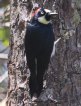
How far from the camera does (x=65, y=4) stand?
3105 mm

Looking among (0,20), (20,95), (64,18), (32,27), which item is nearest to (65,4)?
(64,18)

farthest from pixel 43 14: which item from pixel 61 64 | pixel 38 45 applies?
pixel 61 64

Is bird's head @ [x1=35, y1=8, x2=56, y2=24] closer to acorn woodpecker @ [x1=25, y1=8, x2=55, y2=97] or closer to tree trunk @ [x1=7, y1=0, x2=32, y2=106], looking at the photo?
acorn woodpecker @ [x1=25, y1=8, x2=55, y2=97]

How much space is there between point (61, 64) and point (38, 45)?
246 millimetres

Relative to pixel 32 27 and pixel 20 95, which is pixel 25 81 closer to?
pixel 20 95

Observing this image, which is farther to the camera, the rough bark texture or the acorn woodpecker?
the rough bark texture

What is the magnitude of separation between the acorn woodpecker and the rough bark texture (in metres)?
0.10

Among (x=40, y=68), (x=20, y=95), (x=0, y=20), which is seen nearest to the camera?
(x=40, y=68)

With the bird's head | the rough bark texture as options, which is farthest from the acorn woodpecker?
the rough bark texture

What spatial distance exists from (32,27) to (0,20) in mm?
1573

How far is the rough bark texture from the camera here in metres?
3.06

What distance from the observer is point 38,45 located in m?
2.95

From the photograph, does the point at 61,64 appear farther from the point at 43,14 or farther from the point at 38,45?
Answer: the point at 43,14

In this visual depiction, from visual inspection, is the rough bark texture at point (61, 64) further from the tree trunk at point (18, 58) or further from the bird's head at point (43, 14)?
the bird's head at point (43, 14)
